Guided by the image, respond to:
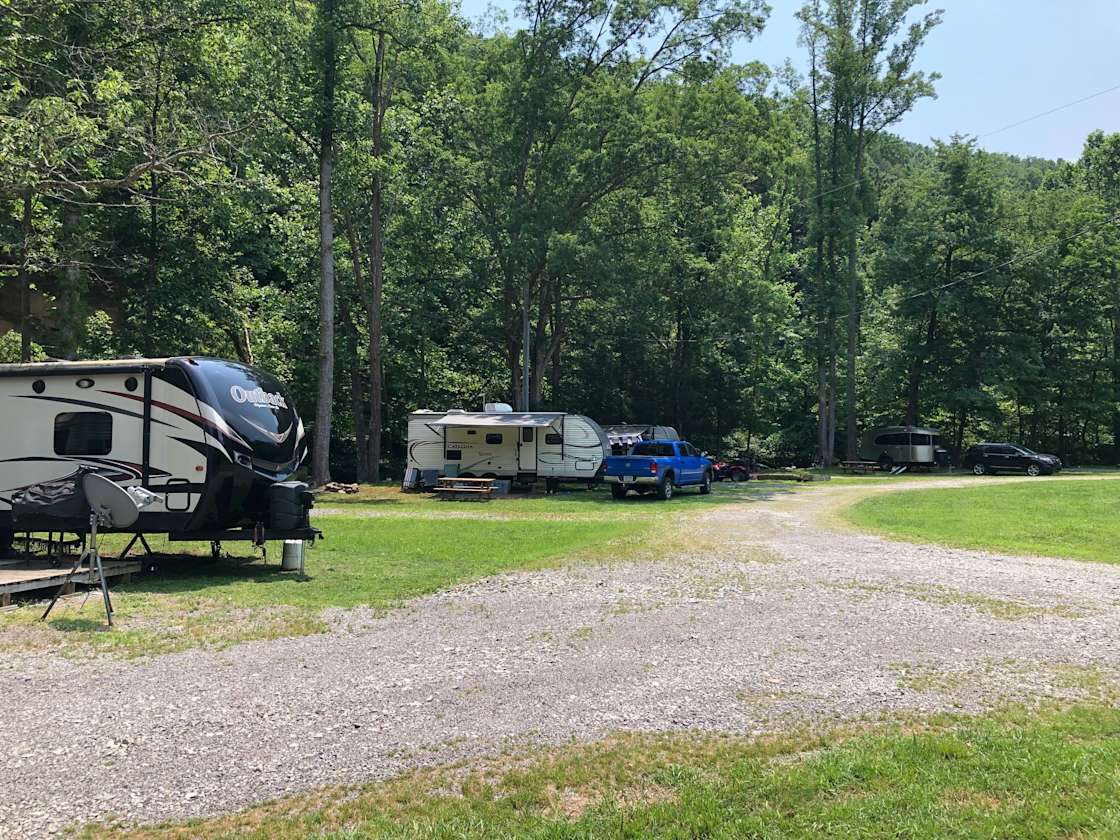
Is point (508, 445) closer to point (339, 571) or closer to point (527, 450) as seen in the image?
point (527, 450)

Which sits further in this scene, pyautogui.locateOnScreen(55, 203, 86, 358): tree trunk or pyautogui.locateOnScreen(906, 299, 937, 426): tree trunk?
pyautogui.locateOnScreen(906, 299, 937, 426): tree trunk

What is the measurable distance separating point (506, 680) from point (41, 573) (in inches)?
267

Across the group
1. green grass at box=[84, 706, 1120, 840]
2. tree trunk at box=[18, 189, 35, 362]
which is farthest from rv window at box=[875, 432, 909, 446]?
green grass at box=[84, 706, 1120, 840]

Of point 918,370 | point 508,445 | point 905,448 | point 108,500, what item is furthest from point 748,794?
point 918,370

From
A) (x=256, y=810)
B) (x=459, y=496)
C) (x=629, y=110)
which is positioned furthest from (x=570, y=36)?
(x=256, y=810)

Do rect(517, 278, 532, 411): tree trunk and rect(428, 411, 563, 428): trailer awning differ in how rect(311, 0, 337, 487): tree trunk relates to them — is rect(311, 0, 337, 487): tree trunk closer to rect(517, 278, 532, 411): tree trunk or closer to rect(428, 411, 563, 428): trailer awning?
rect(428, 411, 563, 428): trailer awning

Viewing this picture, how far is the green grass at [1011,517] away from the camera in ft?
45.1

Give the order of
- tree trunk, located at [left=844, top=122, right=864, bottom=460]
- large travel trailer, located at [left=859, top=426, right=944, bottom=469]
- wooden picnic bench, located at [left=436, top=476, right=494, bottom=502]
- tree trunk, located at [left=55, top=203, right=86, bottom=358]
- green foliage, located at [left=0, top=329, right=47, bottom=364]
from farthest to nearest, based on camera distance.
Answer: tree trunk, located at [left=844, top=122, right=864, bottom=460]
large travel trailer, located at [left=859, top=426, right=944, bottom=469]
green foliage, located at [left=0, top=329, right=47, bottom=364]
wooden picnic bench, located at [left=436, top=476, right=494, bottom=502]
tree trunk, located at [left=55, top=203, right=86, bottom=358]

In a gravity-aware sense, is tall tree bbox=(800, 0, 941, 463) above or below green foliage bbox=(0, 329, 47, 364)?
above

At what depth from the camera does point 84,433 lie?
10977mm

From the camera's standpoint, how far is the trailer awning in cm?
2553

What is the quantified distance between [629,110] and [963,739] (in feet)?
93.6

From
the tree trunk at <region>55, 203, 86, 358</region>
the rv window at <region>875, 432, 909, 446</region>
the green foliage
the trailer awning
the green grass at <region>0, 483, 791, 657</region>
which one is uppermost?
the tree trunk at <region>55, 203, 86, 358</region>

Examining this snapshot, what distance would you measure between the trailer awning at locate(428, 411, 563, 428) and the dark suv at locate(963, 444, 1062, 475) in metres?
21.6
